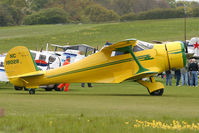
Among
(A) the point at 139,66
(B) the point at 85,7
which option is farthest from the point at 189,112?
(B) the point at 85,7

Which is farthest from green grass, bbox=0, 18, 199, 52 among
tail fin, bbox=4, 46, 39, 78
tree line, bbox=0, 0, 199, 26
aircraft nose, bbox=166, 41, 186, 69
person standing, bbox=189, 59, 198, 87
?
aircraft nose, bbox=166, 41, 186, 69

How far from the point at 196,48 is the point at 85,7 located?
340ft

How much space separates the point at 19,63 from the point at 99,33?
67536 millimetres

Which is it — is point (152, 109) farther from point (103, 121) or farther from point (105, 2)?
point (105, 2)

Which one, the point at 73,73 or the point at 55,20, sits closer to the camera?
the point at 73,73

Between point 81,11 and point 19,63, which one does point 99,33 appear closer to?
point 81,11

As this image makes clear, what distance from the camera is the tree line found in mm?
109062

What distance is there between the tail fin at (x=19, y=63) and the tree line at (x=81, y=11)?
289ft

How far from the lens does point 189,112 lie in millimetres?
11312

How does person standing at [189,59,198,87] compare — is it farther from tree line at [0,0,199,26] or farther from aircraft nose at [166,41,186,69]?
tree line at [0,0,199,26]

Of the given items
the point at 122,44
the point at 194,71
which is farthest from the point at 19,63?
the point at 194,71

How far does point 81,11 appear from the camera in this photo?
132 m

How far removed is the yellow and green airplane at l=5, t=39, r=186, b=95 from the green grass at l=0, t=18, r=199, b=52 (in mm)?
49594

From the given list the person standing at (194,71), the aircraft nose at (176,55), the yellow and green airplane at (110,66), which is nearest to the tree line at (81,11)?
the person standing at (194,71)
